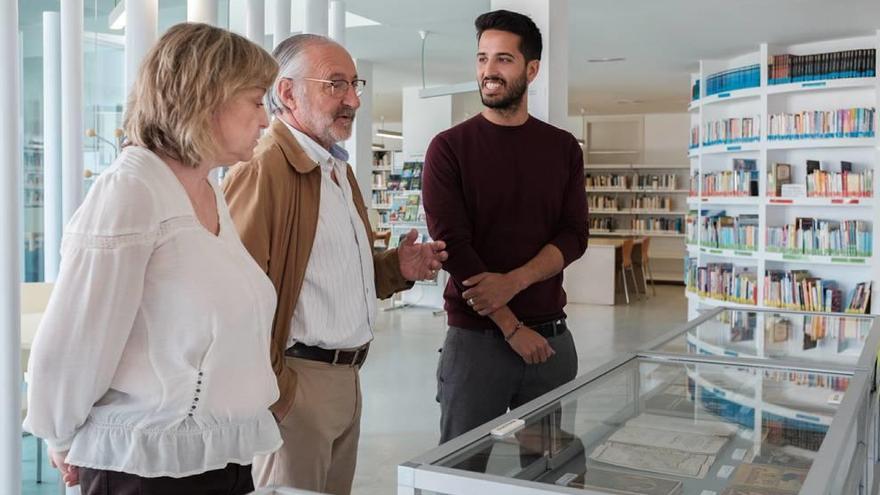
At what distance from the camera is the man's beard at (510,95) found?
2404 millimetres

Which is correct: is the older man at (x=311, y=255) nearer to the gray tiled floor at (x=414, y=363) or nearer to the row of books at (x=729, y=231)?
the gray tiled floor at (x=414, y=363)

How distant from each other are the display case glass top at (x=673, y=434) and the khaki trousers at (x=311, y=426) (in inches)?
21.7

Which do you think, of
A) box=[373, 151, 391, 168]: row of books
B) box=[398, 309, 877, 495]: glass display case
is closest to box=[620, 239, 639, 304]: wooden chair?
box=[373, 151, 391, 168]: row of books

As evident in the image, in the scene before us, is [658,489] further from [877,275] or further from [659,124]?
[659,124]

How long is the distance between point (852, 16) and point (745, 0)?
1.19 meters

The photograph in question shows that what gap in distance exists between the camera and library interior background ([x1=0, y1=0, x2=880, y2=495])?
5.53 feet

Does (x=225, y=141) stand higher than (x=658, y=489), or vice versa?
(x=225, y=141)

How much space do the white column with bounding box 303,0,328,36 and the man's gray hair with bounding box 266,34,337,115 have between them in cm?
239

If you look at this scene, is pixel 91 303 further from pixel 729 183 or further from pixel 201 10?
pixel 729 183

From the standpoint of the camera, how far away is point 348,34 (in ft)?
29.3

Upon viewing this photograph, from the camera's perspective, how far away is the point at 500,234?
2.40m

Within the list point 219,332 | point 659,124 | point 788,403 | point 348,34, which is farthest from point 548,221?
point 659,124

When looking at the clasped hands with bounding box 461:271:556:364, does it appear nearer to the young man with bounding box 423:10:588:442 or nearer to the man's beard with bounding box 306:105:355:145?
the young man with bounding box 423:10:588:442

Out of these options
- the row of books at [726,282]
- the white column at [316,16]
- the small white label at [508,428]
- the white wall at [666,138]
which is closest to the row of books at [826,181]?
the row of books at [726,282]
